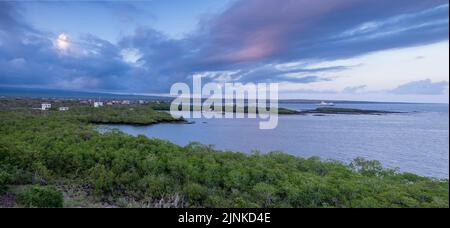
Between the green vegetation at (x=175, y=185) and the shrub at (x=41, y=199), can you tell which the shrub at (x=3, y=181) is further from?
the shrub at (x=41, y=199)

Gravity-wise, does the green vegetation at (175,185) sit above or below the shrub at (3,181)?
below

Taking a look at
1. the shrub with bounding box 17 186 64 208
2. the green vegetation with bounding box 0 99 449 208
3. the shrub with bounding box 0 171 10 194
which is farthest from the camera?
the green vegetation with bounding box 0 99 449 208

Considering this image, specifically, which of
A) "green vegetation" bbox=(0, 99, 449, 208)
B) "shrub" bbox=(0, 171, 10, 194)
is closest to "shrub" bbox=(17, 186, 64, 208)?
"green vegetation" bbox=(0, 99, 449, 208)

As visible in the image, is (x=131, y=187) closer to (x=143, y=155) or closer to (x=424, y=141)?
(x=143, y=155)

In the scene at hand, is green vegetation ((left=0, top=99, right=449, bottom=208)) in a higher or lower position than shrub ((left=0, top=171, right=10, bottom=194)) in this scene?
lower

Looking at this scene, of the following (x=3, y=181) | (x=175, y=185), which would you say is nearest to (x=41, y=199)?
(x=3, y=181)

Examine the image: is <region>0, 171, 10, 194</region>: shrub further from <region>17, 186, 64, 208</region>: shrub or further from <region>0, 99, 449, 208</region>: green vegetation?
<region>17, 186, 64, 208</region>: shrub

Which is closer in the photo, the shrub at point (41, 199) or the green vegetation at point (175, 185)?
the shrub at point (41, 199)

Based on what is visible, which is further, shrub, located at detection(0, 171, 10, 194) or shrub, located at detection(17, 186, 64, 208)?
shrub, located at detection(0, 171, 10, 194)

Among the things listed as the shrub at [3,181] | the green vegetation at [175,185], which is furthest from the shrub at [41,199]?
the shrub at [3,181]

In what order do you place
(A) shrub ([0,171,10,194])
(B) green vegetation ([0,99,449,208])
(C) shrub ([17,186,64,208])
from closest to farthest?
(C) shrub ([17,186,64,208])
(A) shrub ([0,171,10,194])
(B) green vegetation ([0,99,449,208])
